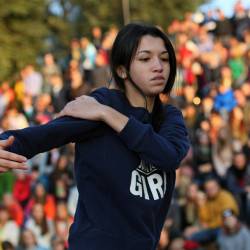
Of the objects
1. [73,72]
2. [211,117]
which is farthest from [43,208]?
[73,72]

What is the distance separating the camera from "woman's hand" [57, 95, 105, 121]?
293cm

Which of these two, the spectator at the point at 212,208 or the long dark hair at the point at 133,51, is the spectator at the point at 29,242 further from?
the long dark hair at the point at 133,51

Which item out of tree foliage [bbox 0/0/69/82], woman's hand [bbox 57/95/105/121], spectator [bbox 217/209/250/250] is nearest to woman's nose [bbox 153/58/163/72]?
woman's hand [bbox 57/95/105/121]

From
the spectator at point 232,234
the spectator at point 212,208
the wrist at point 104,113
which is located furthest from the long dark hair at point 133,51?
A: the spectator at point 212,208

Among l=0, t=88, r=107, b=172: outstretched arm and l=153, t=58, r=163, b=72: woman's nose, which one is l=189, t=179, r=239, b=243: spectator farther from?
l=0, t=88, r=107, b=172: outstretched arm

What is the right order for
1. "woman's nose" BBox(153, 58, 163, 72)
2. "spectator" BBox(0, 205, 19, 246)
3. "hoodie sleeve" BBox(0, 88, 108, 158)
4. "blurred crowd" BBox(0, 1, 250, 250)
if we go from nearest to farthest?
"hoodie sleeve" BBox(0, 88, 108, 158), "woman's nose" BBox(153, 58, 163, 72), "blurred crowd" BBox(0, 1, 250, 250), "spectator" BBox(0, 205, 19, 246)

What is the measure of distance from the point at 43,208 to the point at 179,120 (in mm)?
7618

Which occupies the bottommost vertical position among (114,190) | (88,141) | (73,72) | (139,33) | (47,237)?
(47,237)

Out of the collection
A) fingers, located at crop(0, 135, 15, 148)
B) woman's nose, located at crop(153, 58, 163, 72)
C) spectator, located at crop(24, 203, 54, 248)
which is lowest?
spectator, located at crop(24, 203, 54, 248)

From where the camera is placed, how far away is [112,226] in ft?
9.71

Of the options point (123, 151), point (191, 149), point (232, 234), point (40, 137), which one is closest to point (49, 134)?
point (40, 137)

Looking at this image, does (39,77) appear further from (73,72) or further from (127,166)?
(127,166)

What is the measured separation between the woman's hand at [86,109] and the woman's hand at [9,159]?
31 cm

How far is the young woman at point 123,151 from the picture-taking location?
294 cm
